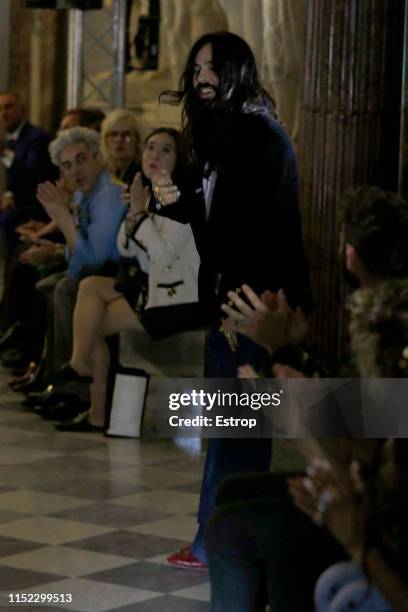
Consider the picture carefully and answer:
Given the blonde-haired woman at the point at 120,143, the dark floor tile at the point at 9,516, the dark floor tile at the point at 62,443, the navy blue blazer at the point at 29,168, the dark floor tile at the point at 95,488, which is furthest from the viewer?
the navy blue blazer at the point at 29,168

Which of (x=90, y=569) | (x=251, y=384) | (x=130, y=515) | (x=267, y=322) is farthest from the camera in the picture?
(x=130, y=515)

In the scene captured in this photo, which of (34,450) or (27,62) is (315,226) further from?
(27,62)

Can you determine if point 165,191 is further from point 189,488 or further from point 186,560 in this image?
point 189,488

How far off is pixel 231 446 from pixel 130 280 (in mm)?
2715

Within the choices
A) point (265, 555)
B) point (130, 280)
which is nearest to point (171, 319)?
point (130, 280)

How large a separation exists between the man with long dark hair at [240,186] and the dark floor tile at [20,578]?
670mm

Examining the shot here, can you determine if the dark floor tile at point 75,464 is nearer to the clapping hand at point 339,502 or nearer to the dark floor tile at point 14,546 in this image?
the dark floor tile at point 14,546

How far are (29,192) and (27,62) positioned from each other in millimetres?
5194

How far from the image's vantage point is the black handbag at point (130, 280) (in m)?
7.32

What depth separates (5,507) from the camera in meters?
5.91

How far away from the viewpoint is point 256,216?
467 centimetres

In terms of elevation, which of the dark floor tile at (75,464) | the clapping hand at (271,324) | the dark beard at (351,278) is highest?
the dark beard at (351,278)

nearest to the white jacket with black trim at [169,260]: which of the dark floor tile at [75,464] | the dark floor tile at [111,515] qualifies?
the dark floor tile at [75,464]

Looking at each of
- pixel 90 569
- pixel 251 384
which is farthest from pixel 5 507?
pixel 251 384
